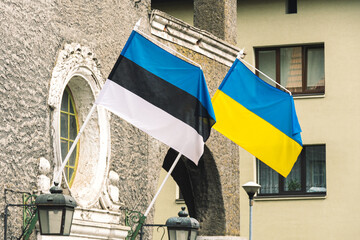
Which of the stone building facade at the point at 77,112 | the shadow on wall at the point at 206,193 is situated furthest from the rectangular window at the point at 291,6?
the stone building facade at the point at 77,112

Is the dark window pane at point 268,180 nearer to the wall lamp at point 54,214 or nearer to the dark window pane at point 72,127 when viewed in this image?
the dark window pane at point 72,127

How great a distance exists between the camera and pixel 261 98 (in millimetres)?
12227

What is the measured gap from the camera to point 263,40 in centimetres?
2523

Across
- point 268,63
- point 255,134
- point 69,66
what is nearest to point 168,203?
point 268,63

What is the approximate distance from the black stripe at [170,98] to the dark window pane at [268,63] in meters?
14.8

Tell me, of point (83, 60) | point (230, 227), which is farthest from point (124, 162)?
point (230, 227)

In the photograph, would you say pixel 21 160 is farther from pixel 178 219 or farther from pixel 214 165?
pixel 214 165

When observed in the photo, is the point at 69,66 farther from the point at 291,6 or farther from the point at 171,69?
the point at 291,6

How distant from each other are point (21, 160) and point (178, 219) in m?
1.77

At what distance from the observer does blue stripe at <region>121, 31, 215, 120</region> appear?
10.5 m

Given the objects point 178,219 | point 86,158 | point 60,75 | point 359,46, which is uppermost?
point 359,46

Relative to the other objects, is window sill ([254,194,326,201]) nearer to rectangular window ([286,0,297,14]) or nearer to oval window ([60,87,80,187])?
rectangular window ([286,0,297,14])

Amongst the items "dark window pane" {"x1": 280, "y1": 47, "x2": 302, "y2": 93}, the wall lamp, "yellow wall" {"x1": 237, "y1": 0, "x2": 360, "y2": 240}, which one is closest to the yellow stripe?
the wall lamp

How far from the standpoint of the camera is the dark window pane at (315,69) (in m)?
25.1
